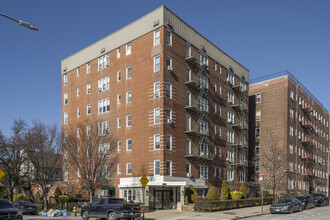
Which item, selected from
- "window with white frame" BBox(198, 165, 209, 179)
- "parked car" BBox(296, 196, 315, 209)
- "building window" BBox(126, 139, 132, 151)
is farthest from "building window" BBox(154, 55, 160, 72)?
"parked car" BBox(296, 196, 315, 209)

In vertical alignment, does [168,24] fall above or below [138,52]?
above

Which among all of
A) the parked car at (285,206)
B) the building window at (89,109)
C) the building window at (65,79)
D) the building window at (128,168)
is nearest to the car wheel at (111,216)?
the parked car at (285,206)

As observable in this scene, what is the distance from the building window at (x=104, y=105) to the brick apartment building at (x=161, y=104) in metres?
0.22

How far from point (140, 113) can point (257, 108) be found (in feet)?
101

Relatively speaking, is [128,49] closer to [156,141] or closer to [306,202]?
[156,141]

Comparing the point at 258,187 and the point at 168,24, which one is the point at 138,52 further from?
the point at 258,187

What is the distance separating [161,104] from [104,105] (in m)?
11.3

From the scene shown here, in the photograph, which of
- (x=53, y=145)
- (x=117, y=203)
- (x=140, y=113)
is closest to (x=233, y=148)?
(x=140, y=113)

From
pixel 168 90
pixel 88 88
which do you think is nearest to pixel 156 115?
pixel 168 90

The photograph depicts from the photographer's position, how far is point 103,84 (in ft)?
161

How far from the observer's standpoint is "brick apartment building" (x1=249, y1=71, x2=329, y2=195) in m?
61.8

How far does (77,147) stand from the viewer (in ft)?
132

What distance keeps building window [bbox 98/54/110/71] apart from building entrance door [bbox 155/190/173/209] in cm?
1869

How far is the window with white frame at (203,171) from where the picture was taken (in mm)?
44938
